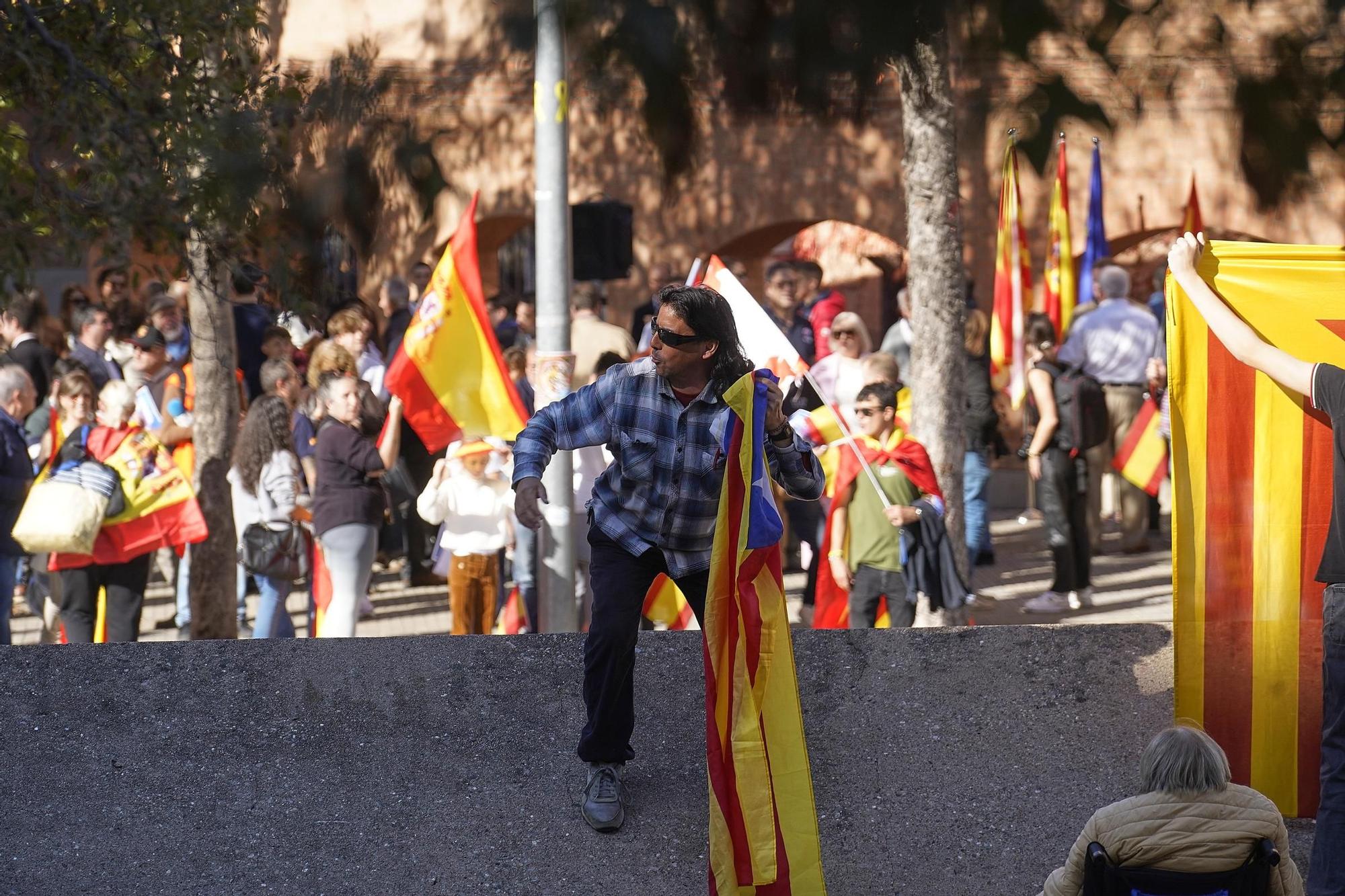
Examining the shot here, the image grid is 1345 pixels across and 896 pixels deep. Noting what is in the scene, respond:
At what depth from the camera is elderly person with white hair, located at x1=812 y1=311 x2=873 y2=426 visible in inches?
375

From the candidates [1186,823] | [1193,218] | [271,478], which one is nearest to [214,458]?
[271,478]

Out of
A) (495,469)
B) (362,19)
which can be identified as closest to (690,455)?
(362,19)

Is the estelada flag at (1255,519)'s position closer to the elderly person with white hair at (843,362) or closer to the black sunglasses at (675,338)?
the black sunglasses at (675,338)

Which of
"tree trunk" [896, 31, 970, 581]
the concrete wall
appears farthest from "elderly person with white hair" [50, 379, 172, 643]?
"tree trunk" [896, 31, 970, 581]

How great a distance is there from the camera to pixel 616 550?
4898mm

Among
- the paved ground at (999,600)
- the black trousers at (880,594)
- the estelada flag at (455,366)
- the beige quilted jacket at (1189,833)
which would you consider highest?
the estelada flag at (455,366)

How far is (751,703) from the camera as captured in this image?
443 centimetres

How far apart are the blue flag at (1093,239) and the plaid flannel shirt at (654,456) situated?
9238mm

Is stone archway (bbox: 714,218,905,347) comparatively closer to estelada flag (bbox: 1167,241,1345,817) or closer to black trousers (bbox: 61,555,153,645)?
black trousers (bbox: 61,555,153,645)

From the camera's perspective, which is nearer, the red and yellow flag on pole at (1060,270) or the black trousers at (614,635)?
the black trousers at (614,635)

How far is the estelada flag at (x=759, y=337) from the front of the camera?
7.04 metres

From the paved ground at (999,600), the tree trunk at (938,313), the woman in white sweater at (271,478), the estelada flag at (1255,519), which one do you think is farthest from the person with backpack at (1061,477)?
the estelada flag at (1255,519)

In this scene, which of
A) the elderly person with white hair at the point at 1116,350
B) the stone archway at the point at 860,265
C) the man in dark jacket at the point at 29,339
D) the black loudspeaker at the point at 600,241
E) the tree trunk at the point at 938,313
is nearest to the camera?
the black loudspeaker at the point at 600,241

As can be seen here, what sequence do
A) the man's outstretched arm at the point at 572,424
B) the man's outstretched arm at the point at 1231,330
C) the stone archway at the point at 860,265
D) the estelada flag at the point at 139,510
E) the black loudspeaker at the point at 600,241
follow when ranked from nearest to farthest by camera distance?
the man's outstretched arm at the point at 1231,330 → the man's outstretched arm at the point at 572,424 → the estelada flag at the point at 139,510 → the black loudspeaker at the point at 600,241 → the stone archway at the point at 860,265
